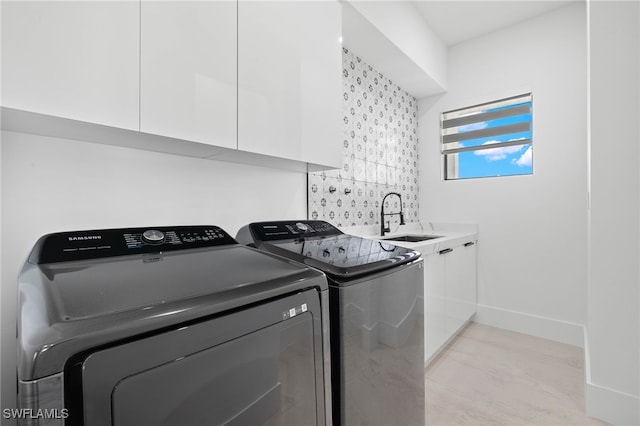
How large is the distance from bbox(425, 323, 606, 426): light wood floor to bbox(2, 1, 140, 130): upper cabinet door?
6.95 feet

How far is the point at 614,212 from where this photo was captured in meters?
1.59

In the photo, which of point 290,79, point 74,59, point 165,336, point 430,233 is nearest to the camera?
point 165,336

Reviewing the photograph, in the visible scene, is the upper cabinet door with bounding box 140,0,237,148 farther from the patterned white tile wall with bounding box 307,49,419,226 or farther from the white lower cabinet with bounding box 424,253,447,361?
the white lower cabinet with bounding box 424,253,447,361

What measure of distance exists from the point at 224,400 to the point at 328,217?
5.17 feet

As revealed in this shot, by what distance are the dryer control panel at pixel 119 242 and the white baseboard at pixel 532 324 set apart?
292 cm

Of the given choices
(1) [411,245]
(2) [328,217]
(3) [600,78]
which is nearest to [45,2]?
(2) [328,217]

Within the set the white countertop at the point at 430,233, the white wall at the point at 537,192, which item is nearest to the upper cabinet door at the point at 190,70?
the white countertop at the point at 430,233

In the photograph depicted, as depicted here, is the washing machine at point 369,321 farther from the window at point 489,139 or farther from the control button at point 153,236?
the window at point 489,139

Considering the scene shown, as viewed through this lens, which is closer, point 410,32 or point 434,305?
point 434,305

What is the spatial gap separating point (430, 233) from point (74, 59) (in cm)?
296

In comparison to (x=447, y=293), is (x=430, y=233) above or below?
above

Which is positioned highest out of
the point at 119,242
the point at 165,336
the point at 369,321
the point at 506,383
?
the point at 119,242

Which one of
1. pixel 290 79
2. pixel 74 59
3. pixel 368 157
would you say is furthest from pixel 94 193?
pixel 368 157

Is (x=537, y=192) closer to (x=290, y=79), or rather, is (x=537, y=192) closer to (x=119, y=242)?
(x=290, y=79)
